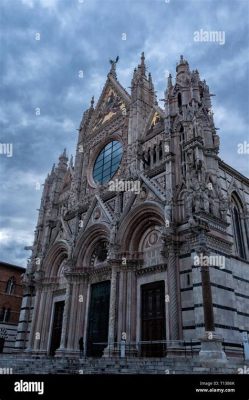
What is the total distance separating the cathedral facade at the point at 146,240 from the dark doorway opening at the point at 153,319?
51 millimetres

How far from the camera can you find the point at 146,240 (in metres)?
18.6

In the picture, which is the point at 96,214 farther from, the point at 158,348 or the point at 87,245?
the point at 158,348

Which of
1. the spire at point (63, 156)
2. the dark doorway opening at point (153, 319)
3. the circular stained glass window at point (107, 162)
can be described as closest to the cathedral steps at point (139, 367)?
the dark doorway opening at point (153, 319)

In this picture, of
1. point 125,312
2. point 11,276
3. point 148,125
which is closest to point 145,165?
point 148,125

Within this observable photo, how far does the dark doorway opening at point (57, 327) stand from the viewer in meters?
22.3

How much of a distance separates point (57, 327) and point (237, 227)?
564 inches

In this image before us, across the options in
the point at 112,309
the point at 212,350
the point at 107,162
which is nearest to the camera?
the point at 212,350

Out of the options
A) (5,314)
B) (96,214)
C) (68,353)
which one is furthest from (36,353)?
(96,214)
